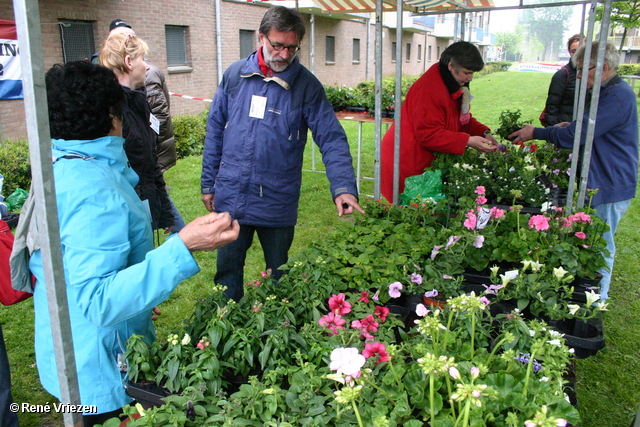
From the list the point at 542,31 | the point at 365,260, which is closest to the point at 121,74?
the point at 365,260

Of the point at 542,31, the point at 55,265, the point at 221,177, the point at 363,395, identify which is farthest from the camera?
the point at 542,31

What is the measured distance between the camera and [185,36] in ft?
36.5

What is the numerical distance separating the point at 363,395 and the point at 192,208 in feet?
16.2

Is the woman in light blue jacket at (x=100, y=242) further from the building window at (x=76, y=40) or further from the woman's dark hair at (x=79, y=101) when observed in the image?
the building window at (x=76, y=40)

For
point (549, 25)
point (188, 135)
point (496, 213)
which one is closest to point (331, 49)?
point (188, 135)

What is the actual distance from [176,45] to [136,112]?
9141mm

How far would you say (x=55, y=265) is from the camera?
3.29ft

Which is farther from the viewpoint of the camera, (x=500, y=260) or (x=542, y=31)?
(x=542, y=31)

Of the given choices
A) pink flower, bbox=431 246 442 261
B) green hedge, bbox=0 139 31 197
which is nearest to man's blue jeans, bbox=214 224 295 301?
pink flower, bbox=431 246 442 261

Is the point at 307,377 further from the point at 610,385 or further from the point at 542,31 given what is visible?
the point at 542,31

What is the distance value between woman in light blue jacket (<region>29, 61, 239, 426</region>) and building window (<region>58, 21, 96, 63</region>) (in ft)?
24.7

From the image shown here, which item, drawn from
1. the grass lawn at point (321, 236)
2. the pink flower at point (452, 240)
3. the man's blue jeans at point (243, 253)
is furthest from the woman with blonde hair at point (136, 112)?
the pink flower at point (452, 240)

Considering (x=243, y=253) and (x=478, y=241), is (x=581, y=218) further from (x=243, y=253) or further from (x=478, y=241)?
(x=243, y=253)

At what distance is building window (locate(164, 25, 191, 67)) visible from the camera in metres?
10.8
